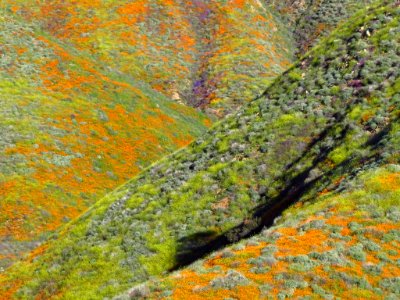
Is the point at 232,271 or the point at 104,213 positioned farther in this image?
the point at 104,213

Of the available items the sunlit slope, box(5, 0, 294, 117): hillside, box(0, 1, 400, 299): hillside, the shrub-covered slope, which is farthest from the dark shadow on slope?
the shrub-covered slope

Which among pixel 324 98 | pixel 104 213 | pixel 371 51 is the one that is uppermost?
pixel 371 51

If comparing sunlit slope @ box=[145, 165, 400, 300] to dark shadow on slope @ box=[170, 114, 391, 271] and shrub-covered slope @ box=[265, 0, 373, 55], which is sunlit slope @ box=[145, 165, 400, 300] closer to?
dark shadow on slope @ box=[170, 114, 391, 271]

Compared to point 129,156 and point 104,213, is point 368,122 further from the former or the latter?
point 129,156

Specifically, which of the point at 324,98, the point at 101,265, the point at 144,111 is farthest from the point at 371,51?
the point at 144,111

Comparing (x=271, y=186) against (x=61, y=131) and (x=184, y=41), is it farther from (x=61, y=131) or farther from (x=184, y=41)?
(x=184, y=41)

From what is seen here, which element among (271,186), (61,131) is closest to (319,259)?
(271,186)

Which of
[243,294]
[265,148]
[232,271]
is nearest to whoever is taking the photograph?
[243,294]
